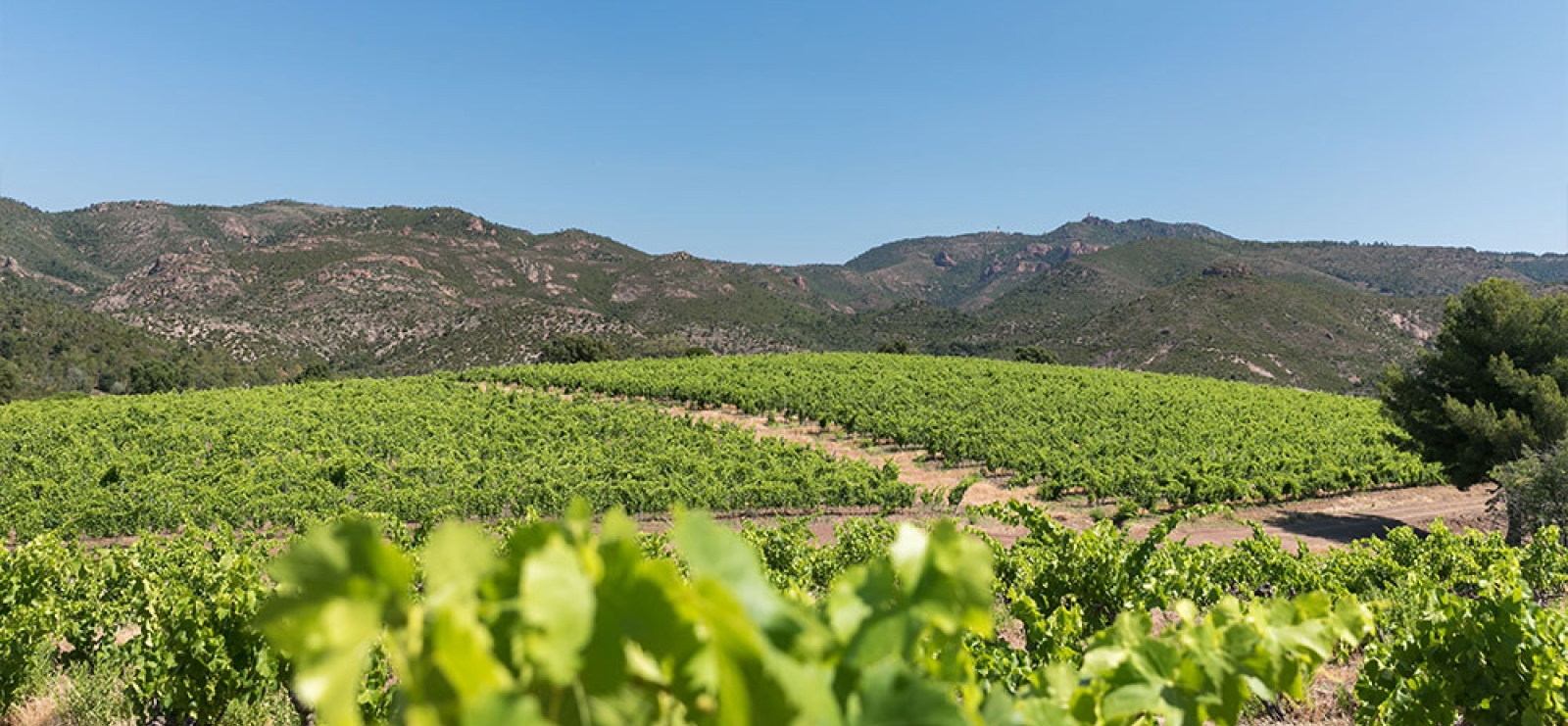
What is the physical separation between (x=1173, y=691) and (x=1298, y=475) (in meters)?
A: 27.6

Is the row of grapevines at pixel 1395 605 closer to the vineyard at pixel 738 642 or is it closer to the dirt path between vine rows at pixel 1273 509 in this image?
the vineyard at pixel 738 642

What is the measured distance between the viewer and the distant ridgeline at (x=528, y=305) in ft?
239

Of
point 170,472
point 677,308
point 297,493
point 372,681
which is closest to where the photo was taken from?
point 372,681

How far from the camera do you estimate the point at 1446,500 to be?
2381 centimetres

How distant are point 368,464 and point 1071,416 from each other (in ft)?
96.2

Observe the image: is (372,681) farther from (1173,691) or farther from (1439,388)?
(1439,388)

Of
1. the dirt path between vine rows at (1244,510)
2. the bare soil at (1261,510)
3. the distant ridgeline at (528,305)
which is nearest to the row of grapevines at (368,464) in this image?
the dirt path between vine rows at (1244,510)

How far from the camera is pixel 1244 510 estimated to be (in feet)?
72.2

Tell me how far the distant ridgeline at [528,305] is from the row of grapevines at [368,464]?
3380 cm

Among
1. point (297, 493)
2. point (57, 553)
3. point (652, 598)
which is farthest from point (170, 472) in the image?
point (652, 598)

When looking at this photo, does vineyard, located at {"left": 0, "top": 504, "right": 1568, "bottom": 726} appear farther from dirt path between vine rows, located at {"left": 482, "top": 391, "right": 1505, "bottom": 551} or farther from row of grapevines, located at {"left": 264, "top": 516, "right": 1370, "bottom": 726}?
dirt path between vine rows, located at {"left": 482, "top": 391, "right": 1505, "bottom": 551}

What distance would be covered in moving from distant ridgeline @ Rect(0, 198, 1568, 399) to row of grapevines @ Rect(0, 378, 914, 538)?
3380 cm

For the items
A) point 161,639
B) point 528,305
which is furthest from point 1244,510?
point 528,305

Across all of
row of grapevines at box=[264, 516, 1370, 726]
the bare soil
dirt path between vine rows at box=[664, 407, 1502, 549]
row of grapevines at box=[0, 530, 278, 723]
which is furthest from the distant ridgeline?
row of grapevines at box=[264, 516, 1370, 726]
